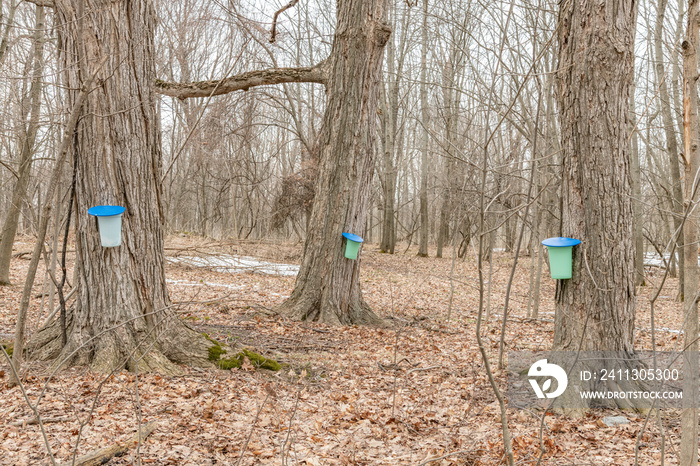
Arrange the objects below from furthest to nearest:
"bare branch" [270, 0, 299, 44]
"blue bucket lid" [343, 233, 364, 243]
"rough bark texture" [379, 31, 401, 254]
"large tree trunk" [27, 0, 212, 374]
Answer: "rough bark texture" [379, 31, 401, 254]
"bare branch" [270, 0, 299, 44]
"blue bucket lid" [343, 233, 364, 243]
"large tree trunk" [27, 0, 212, 374]

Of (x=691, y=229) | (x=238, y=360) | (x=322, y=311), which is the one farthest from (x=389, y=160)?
(x=691, y=229)

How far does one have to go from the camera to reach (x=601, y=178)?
3.52 metres

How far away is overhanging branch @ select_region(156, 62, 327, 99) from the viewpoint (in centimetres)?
666

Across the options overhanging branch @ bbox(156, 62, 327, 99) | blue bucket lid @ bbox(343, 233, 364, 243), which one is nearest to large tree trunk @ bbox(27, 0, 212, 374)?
overhanging branch @ bbox(156, 62, 327, 99)

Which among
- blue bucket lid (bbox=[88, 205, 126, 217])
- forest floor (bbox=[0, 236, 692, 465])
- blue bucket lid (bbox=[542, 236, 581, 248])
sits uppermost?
blue bucket lid (bbox=[88, 205, 126, 217])

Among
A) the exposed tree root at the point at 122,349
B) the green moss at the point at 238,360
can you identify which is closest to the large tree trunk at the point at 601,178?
the green moss at the point at 238,360

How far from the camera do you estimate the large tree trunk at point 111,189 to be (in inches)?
153

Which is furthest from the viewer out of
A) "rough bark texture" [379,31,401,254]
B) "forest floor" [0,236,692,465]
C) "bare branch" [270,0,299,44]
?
"rough bark texture" [379,31,401,254]

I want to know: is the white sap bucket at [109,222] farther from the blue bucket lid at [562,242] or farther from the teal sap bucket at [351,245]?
the blue bucket lid at [562,242]

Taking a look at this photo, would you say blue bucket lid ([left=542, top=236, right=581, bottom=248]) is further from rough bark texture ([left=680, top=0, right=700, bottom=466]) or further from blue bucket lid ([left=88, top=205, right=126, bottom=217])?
blue bucket lid ([left=88, top=205, right=126, bottom=217])

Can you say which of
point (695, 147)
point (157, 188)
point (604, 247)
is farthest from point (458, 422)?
point (157, 188)

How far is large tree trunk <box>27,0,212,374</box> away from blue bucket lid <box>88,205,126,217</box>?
13 centimetres

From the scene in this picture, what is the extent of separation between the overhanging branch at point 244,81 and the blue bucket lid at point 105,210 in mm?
3239
